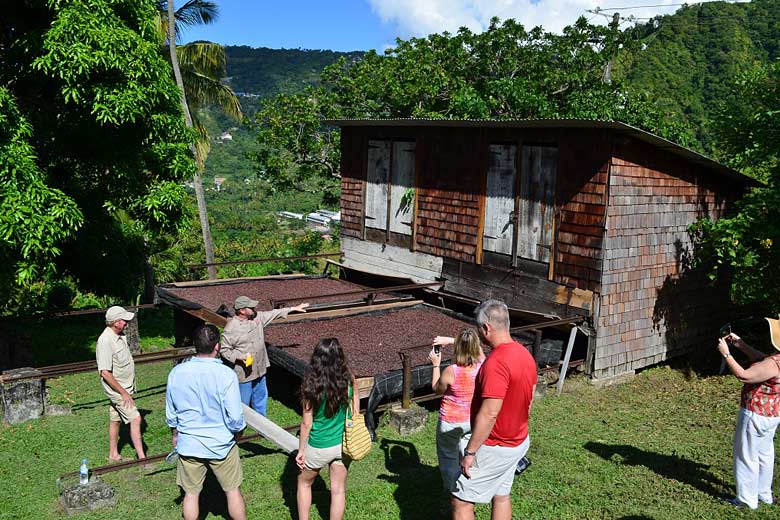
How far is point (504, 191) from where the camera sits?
12375 millimetres

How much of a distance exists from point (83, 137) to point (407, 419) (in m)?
7.13

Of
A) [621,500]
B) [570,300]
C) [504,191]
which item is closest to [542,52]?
[504,191]

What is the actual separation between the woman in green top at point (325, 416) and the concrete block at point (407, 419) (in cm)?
292

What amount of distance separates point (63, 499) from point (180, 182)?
6.90 metres

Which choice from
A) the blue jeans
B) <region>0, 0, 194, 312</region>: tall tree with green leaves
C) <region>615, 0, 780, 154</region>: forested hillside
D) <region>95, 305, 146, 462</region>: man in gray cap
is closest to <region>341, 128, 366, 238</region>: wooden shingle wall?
<region>0, 0, 194, 312</region>: tall tree with green leaves

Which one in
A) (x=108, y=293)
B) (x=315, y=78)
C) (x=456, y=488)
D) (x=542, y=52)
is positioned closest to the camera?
(x=456, y=488)

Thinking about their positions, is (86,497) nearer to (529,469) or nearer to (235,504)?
(235,504)

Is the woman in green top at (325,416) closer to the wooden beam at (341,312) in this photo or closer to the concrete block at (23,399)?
the concrete block at (23,399)

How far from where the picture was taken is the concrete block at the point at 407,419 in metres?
8.59

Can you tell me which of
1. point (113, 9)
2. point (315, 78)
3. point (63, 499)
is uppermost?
point (315, 78)

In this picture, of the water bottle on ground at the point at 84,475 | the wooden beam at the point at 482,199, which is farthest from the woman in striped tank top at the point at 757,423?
the wooden beam at the point at 482,199

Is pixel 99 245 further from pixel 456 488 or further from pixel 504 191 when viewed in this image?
pixel 456 488

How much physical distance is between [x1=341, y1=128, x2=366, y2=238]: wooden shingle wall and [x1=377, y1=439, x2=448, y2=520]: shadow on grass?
8.77 meters

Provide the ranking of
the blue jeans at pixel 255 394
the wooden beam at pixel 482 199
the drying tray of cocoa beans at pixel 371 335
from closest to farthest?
the blue jeans at pixel 255 394
the drying tray of cocoa beans at pixel 371 335
the wooden beam at pixel 482 199
